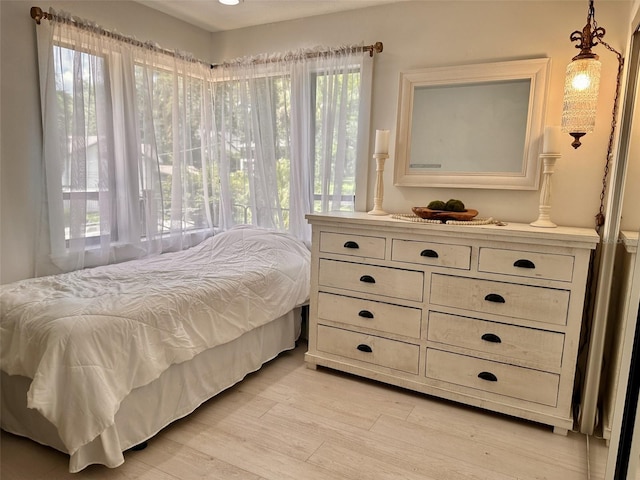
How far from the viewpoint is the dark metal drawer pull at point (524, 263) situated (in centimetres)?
217

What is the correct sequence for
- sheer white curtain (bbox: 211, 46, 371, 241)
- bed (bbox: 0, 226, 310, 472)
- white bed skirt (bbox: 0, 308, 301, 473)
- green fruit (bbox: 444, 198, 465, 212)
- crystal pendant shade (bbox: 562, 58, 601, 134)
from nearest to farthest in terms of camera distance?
bed (bbox: 0, 226, 310, 472), white bed skirt (bbox: 0, 308, 301, 473), crystal pendant shade (bbox: 562, 58, 601, 134), green fruit (bbox: 444, 198, 465, 212), sheer white curtain (bbox: 211, 46, 371, 241)

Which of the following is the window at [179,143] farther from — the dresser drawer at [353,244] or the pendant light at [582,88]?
the pendant light at [582,88]

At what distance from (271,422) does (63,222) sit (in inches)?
69.3

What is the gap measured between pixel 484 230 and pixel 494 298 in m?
0.37

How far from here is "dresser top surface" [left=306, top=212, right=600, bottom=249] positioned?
81.2 inches

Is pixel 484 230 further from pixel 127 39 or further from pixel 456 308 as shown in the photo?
pixel 127 39

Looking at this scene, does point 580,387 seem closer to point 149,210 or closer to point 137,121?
point 149,210

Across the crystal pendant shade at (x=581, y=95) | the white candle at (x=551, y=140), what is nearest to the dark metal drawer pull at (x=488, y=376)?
the white candle at (x=551, y=140)

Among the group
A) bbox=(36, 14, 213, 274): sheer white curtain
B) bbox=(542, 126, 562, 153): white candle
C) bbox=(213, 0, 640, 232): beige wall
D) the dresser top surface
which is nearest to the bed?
bbox=(36, 14, 213, 274): sheer white curtain

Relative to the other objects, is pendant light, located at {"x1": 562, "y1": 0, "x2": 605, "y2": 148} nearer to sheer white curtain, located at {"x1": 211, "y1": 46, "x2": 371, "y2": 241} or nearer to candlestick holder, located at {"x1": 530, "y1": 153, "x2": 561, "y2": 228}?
candlestick holder, located at {"x1": 530, "y1": 153, "x2": 561, "y2": 228}

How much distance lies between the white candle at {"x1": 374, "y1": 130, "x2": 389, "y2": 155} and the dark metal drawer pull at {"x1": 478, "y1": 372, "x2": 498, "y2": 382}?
4.86 feet

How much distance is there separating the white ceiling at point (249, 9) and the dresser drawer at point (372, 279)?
70.8 inches

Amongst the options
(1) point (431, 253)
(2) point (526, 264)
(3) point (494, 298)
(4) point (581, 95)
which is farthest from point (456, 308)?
(4) point (581, 95)

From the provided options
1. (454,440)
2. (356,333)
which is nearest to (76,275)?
(356,333)
